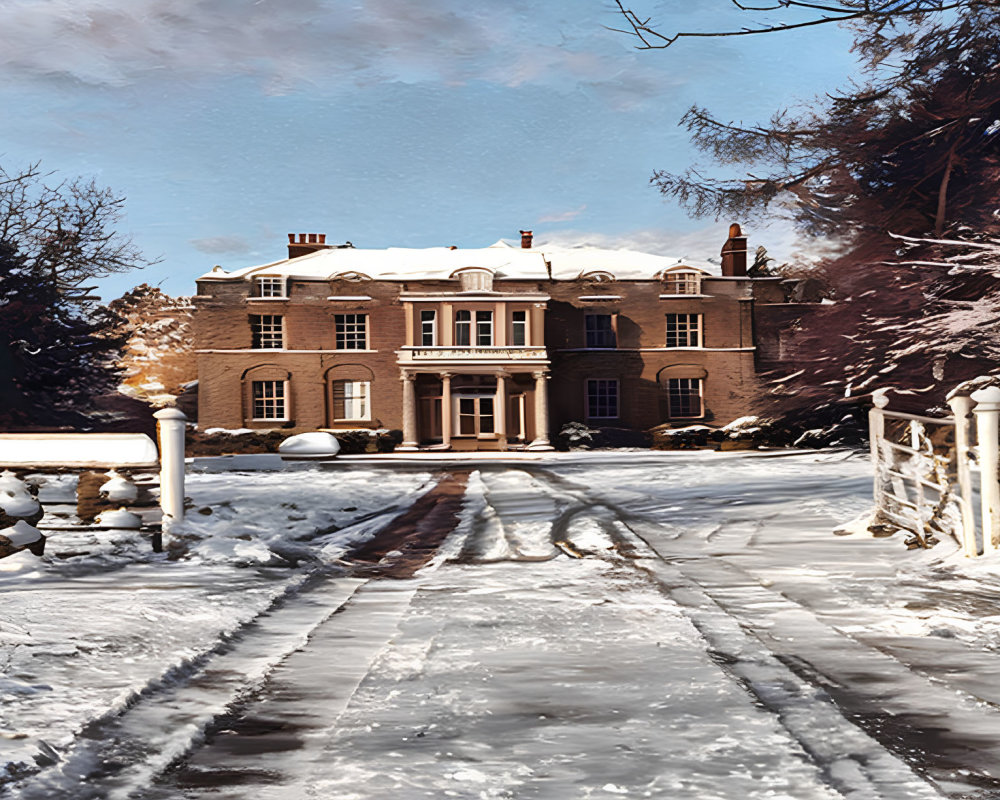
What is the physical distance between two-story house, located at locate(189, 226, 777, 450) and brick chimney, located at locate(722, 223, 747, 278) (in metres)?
0.79

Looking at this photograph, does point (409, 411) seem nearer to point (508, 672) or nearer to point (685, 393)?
point (685, 393)

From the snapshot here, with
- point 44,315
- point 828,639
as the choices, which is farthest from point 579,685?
point 44,315

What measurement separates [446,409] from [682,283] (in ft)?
40.0

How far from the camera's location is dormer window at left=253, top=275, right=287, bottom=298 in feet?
124

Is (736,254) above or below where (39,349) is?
above

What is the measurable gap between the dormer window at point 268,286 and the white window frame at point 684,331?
17.2 m

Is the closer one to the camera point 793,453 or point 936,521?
point 936,521

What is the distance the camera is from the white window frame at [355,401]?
3700cm

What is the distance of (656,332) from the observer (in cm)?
3828

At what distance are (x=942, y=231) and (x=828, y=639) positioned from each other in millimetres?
9111

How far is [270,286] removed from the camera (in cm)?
3797

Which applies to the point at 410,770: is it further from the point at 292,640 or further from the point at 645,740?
the point at 292,640

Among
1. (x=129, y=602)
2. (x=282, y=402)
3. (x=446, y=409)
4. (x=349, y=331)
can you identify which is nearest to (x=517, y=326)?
(x=446, y=409)

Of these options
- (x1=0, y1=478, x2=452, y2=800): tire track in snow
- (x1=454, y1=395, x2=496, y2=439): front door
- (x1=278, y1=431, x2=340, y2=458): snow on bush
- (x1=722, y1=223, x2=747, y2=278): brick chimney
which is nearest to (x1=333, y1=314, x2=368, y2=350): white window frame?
(x1=454, y1=395, x2=496, y2=439): front door
